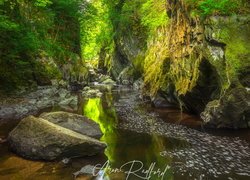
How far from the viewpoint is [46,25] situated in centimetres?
2541

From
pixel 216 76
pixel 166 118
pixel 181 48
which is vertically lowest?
pixel 166 118

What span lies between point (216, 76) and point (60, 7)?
19.6m

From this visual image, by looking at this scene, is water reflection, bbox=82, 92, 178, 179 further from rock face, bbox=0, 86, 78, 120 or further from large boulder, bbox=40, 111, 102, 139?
rock face, bbox=0, 86, 78, 120

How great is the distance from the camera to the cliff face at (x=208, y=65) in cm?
1355

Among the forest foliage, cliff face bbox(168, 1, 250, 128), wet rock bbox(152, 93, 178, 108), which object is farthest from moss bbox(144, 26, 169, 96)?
cliff face bbox(168, 1, 250, 128)

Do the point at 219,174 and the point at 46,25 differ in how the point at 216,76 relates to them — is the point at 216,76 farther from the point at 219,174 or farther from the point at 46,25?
the point at 46,25

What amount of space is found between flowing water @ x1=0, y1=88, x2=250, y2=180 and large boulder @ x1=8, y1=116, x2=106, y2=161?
25 cm

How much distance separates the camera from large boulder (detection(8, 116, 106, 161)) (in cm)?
947

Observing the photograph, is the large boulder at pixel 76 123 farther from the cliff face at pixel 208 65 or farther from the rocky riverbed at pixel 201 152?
the cliff face at pixel 208 65

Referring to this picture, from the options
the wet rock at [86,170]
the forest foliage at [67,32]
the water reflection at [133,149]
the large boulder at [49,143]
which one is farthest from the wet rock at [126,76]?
the wet rock at [86,170]

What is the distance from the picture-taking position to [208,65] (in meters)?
15.4

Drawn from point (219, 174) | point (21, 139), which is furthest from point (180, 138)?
point (21, 139)

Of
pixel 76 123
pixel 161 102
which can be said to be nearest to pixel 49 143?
pixel 76 123

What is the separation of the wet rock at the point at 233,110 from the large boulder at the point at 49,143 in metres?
5.77
